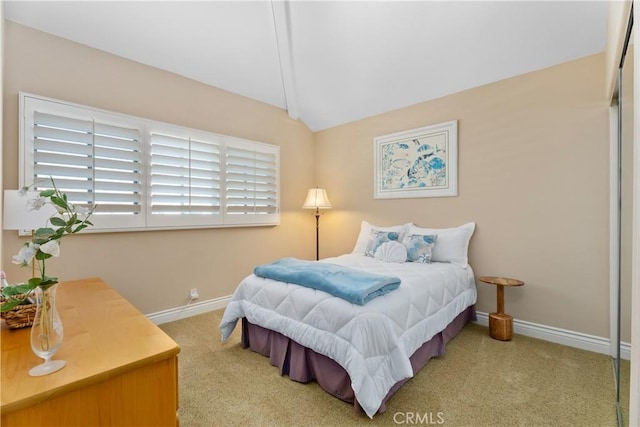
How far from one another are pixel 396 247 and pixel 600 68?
7.29ft

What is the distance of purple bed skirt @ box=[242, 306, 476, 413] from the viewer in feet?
5.74

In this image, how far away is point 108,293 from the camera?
1.84m

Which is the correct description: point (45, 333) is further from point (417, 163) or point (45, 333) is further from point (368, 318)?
point (417, 163)

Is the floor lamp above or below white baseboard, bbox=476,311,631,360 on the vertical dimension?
above

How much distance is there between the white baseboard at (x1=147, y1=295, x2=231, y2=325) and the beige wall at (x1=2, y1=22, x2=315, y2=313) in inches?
2.5

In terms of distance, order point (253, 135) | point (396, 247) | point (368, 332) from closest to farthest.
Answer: point (368, 332) → point (396, 247) → point (253, 135)

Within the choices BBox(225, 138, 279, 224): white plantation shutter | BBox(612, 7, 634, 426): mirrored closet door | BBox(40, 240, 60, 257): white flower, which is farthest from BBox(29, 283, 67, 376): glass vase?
BBox(225, 138, 279, 224): white plantation shutter

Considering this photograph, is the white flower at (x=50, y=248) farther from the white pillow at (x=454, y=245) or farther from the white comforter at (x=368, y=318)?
the white pillow at (x=454, y=245)

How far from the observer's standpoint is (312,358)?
6.25 feet

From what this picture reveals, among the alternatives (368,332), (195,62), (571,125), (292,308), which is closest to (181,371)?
(292,308)

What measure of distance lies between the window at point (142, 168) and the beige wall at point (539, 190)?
214 centimetres

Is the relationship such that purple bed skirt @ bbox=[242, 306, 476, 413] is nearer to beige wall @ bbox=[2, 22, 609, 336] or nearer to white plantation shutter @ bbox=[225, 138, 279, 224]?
beige wall @ bbox=[2, 22, 609, 336]

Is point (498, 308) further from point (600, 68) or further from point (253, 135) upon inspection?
point (253, 135)

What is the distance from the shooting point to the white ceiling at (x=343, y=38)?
2308 millimetres
